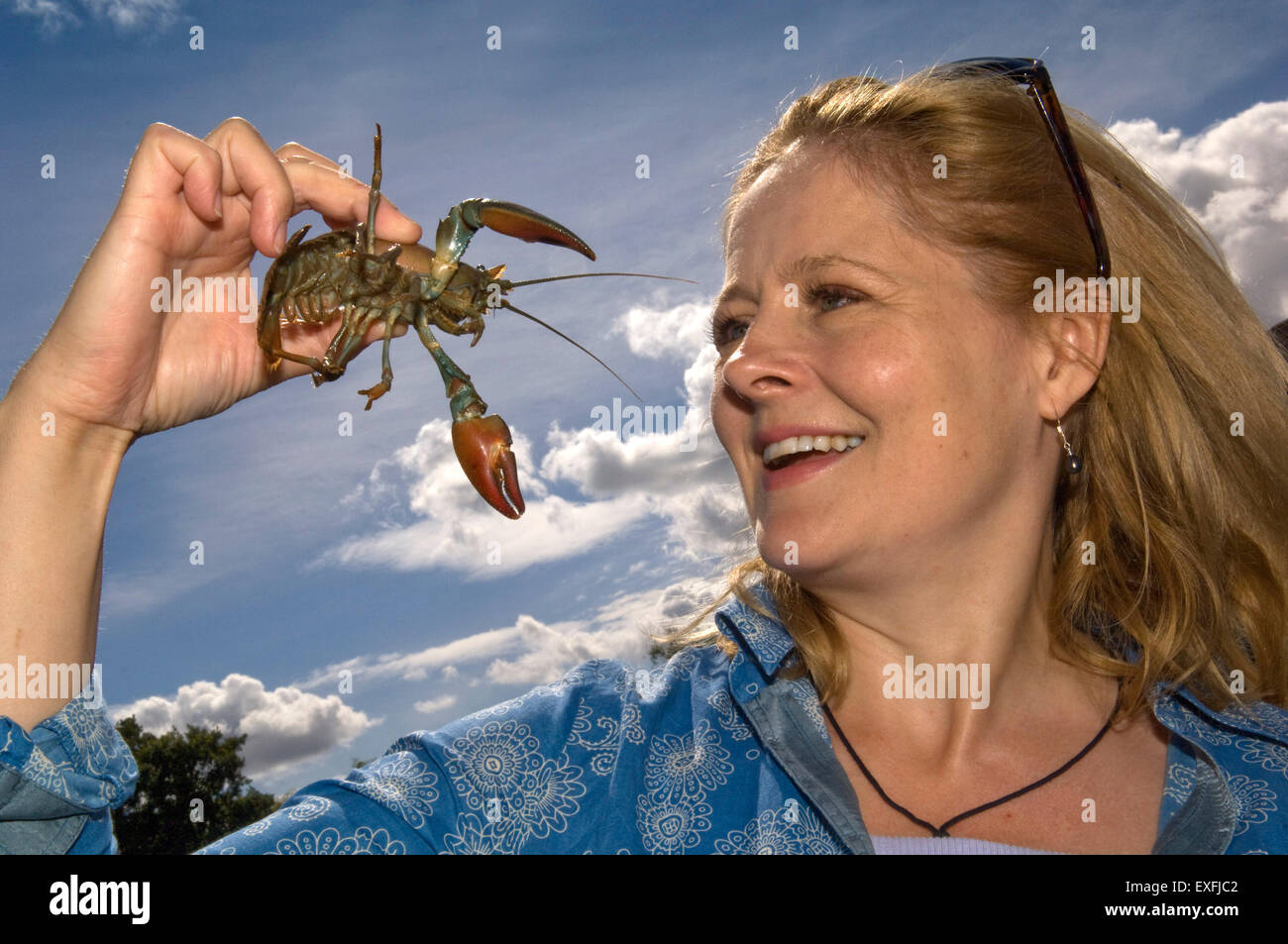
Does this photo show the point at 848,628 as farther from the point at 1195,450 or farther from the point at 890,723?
the point at 1195,450

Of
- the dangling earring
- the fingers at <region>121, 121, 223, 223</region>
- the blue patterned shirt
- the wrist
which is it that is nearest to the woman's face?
the dangling earring

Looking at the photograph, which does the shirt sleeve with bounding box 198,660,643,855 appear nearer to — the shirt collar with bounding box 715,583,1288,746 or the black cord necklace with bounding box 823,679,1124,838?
the shirt collar with bounding box 715,583,1288,746

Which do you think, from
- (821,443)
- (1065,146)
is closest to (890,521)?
(821,443)

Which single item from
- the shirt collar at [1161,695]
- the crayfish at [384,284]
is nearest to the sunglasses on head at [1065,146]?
the shirt collar at [1161,695]

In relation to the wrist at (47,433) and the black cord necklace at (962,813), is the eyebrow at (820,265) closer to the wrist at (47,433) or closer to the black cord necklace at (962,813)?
the black cord necklace at (962,813)

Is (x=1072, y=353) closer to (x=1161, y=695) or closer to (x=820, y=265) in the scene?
(x=820, y=265)
